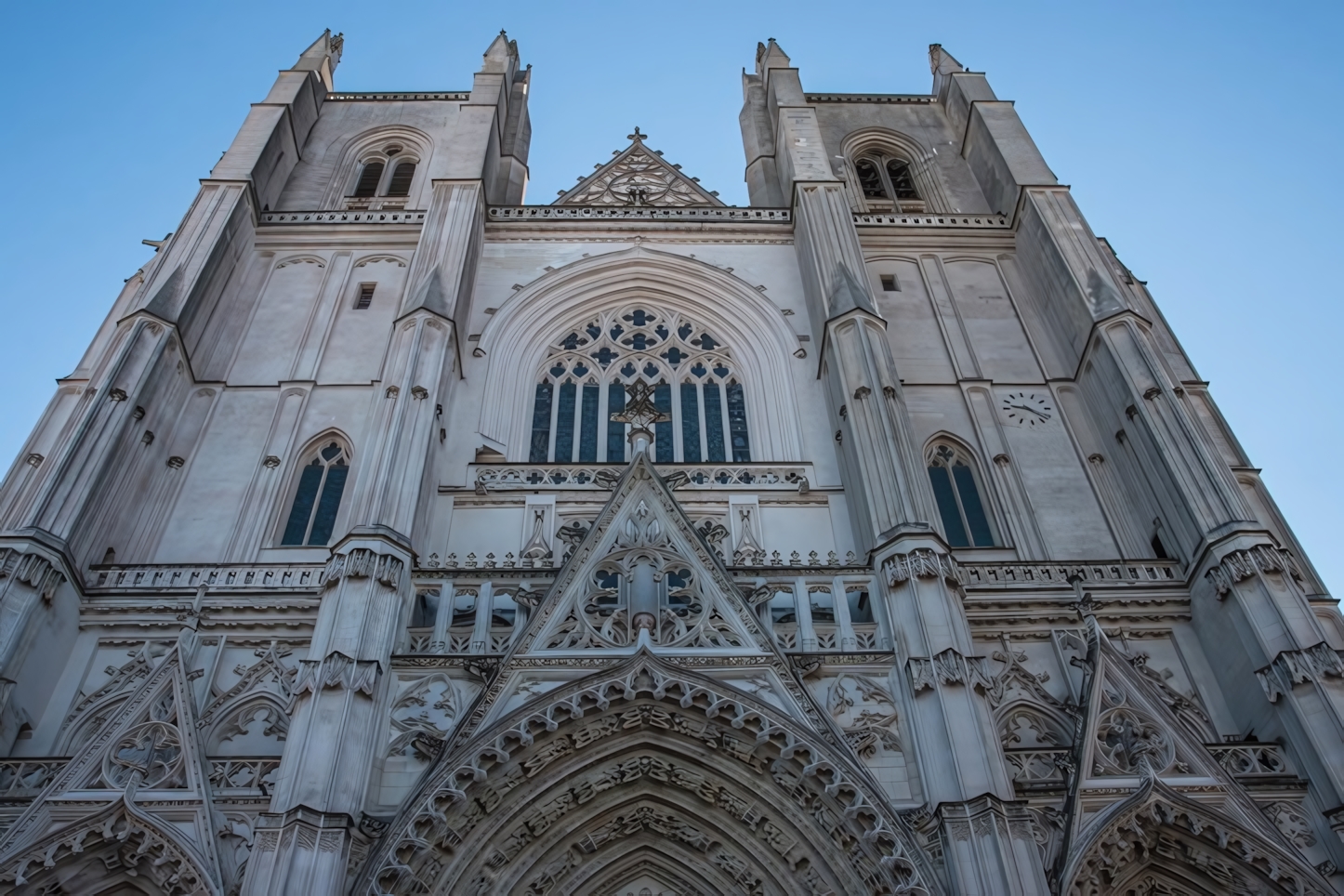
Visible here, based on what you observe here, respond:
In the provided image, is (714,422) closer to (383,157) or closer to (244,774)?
(244,774)

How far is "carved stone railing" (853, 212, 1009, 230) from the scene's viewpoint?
21.5 meters

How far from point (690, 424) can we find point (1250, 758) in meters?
9.20

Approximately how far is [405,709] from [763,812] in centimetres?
384

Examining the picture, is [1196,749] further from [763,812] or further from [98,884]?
[98,884]

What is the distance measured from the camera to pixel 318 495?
645 inches

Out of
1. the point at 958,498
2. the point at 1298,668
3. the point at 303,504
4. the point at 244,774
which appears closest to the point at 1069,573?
the point at 958,498

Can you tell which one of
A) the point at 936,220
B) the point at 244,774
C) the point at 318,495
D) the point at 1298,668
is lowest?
the point at 244,774

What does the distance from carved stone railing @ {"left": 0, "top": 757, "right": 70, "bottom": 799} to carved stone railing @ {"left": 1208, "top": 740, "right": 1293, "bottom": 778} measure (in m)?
11.9

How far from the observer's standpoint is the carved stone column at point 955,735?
991cm

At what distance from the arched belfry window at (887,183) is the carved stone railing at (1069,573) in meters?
11.0

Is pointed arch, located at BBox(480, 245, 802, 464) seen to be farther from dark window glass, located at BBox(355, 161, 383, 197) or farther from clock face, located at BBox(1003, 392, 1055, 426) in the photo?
dark window glass, located at BBox(355, 161, 383, 197)

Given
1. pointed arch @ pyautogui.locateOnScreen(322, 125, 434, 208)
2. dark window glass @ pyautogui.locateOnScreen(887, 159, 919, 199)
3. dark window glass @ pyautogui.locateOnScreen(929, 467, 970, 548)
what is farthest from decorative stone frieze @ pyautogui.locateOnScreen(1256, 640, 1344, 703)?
pointed arch @ pyautogui.locateOnScreen(322, 125, 434, 208)

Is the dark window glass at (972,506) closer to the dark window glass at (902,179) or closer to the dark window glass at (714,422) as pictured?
the dark window glass at (714,422)

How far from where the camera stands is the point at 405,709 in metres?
11.7
